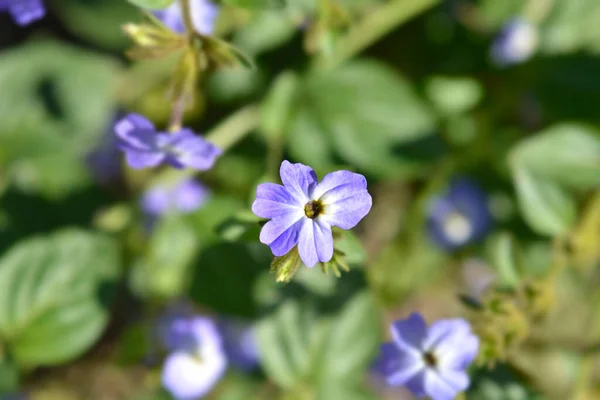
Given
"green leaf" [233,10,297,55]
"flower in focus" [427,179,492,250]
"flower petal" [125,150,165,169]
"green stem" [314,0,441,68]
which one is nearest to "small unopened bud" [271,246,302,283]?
"flower petal" [125,150,165,169]

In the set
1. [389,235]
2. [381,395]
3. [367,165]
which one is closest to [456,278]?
[389,235]

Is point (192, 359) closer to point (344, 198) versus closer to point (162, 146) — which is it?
point (162, 146)

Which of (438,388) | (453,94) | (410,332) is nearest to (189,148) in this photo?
(410,332)

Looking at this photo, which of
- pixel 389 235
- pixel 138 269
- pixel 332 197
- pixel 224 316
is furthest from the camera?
pixel 389 235

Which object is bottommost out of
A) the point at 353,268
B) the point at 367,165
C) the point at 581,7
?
the point at 353,268

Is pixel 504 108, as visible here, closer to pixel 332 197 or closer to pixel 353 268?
pixel 353 268

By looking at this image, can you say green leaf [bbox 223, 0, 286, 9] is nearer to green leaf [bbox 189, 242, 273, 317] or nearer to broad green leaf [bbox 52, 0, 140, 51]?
green leaf [bbox 189, 242, 273, 317]

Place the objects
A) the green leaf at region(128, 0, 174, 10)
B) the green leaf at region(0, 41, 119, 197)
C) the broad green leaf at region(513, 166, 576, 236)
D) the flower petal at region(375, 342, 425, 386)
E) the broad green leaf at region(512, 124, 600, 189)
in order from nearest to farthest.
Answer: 1. the green leaf at region(128, 0, 174, 10)
2. the flower petal at region(375, 342, 425, 386)
3. the broad green leaf at region(513, 166, 576, 236)
4. the broad green leaf at region(512, 124, 600, 189)
5. the green leaf at region(0, 41, 119, 197)
